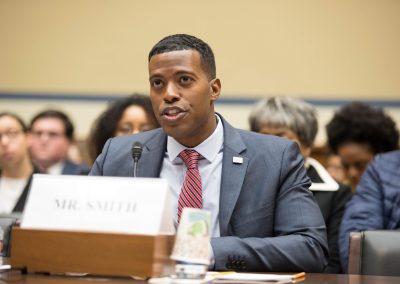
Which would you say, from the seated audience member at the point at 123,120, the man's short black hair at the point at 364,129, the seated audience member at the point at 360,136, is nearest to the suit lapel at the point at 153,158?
the seated audience member at the point at 123,120

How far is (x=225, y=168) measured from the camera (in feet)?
10.4

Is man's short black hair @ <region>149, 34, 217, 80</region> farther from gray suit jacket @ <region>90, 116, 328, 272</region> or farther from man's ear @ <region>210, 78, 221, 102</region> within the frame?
gray suit jacket @ <region>90, 116, 328, 272</region>

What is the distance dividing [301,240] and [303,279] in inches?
18.8

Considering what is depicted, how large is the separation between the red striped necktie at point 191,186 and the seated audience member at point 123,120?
5.50 feet

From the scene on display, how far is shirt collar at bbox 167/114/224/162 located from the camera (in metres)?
3.22

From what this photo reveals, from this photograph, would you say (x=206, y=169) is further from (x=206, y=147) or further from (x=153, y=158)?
(x=153, y=158)

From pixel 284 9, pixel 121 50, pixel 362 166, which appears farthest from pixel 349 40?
pixel 362 166

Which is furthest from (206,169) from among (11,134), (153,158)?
(11,134)

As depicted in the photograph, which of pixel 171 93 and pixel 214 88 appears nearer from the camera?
pixel 171 93

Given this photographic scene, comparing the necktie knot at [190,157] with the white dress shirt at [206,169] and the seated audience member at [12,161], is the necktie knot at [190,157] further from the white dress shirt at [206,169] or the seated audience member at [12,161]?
the seated audience member at [12,161]

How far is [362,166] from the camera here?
18.0ft

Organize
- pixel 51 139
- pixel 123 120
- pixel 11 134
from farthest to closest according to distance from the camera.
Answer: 1. pixel 51 139
2. pixel 11 134
3. pixel 123 120

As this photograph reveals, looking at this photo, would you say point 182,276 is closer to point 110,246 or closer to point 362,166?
point 110,246

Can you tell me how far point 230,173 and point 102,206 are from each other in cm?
96
